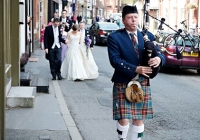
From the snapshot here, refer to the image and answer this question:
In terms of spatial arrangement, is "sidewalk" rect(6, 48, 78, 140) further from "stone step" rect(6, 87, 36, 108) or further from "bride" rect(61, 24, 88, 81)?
"bride" rect(61, 24, 88, 81)

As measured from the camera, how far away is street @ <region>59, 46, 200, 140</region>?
795cm

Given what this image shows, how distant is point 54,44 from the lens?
14375 millimetres

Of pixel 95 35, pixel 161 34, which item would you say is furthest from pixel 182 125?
pixel 95 35

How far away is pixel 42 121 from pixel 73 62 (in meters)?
6.80

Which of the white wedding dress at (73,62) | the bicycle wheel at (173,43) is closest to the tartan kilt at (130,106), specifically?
the white wedding dress at (73,62)

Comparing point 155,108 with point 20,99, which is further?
point 155,108

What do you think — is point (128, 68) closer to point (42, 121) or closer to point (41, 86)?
point (42, 121)

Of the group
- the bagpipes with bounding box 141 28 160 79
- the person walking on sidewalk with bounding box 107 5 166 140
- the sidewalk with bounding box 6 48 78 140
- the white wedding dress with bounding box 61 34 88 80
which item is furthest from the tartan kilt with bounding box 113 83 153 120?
the white wedding dress with bounding box 61 34 88 80

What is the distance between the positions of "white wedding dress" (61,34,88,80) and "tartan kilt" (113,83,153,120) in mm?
8925

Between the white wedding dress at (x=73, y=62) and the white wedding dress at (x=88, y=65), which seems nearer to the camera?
the white wedding dress at (x=73, y=62)

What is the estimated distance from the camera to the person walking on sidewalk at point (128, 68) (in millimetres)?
5684

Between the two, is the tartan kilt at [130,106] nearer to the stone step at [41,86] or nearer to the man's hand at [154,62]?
the man's hand at [154,62]

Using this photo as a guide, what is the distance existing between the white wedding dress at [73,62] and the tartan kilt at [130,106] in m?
8.93

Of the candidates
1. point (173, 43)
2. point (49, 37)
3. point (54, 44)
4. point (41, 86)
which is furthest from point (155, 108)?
point (173, 43)
